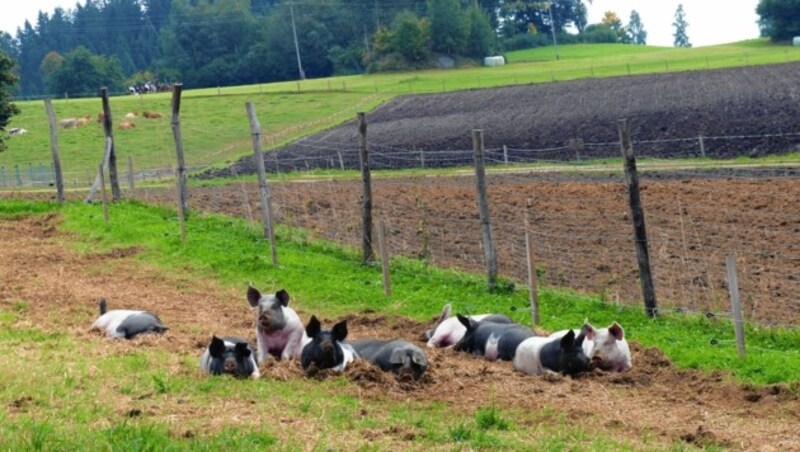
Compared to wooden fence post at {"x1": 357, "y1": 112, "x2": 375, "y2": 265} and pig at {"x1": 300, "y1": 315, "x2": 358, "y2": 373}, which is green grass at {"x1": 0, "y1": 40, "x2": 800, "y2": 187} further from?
pig at {"x1": 300, "y1": 315, "x2": 358, "y2": 373}

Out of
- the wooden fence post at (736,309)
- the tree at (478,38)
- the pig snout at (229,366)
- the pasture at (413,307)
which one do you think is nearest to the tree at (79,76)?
the tree at (478,38)

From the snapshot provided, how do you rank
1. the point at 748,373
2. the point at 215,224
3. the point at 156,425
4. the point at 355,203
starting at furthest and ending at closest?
the point at 355,203 → the point at 215,224 → the point at 748,373 → the point at 156,425

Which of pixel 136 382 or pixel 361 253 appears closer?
pixel 136 382

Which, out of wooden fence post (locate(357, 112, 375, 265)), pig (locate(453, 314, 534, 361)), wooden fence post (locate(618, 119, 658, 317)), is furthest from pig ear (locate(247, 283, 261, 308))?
wooden fence post (locate(357, 112, 375, 265))

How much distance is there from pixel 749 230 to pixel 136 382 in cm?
1431

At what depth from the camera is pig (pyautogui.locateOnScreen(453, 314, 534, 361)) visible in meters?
14.2

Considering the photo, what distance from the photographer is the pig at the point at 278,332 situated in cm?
1422

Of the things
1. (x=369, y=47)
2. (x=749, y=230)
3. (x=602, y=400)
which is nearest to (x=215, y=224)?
(x=749, y=230)

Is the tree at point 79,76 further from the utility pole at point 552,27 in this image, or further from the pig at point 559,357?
the pig at point 559,357

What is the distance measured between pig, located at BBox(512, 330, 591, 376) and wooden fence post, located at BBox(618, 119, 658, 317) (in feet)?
11.5

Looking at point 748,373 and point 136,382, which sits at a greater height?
point 136,382

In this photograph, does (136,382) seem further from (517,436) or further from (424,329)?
(424,329)

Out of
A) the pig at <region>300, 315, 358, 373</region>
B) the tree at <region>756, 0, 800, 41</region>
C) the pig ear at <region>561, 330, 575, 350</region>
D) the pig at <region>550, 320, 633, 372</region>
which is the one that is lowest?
the pig at <region>550, 320, 633, 372</region>

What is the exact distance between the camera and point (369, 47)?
137 meters
